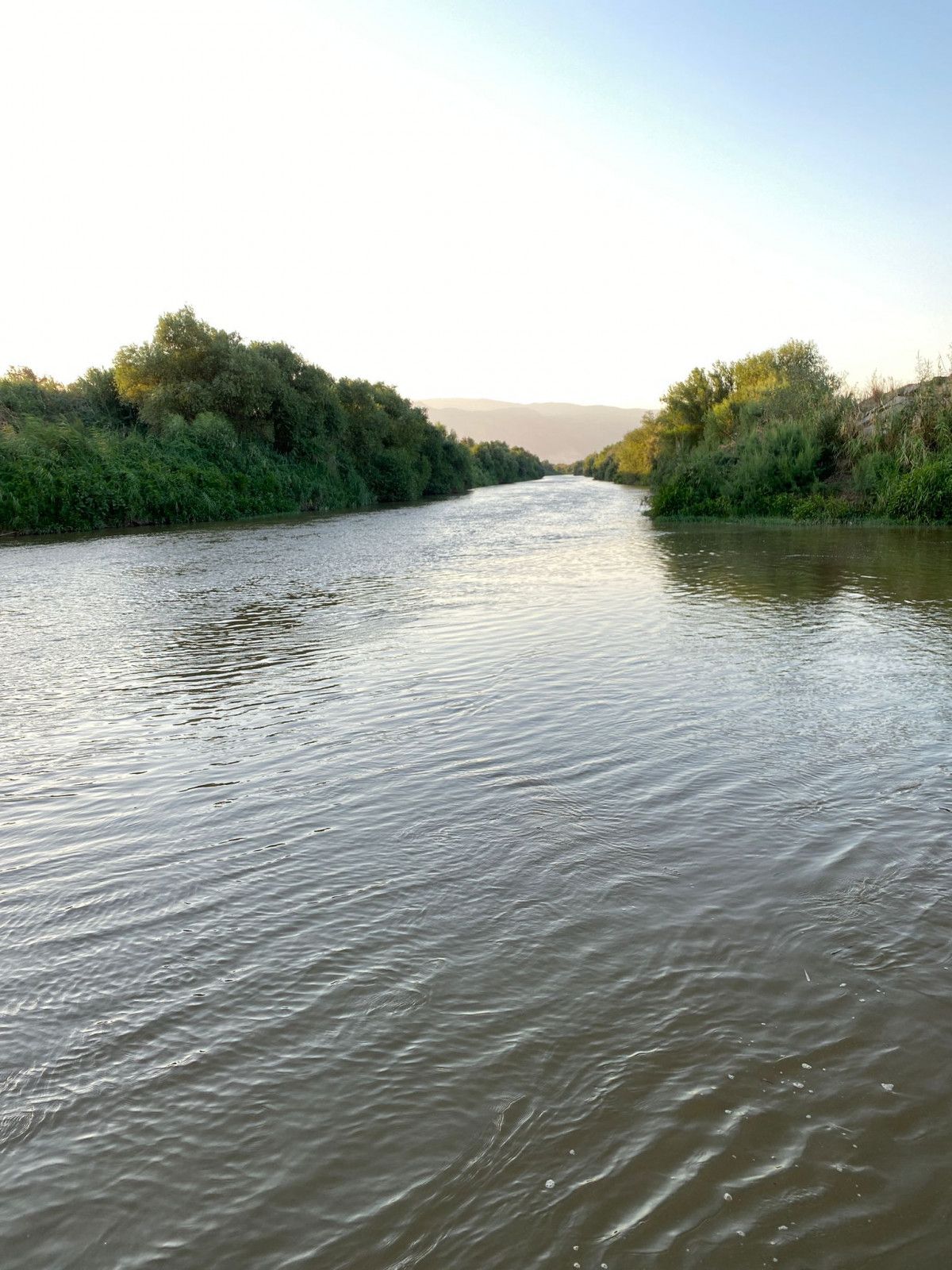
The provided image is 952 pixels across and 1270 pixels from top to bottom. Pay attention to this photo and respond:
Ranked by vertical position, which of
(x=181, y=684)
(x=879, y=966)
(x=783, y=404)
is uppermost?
(x=783, y=404)

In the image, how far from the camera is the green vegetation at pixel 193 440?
3562cm

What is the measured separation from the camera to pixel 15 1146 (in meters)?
2.86

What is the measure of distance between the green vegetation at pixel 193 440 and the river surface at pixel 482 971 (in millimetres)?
30226

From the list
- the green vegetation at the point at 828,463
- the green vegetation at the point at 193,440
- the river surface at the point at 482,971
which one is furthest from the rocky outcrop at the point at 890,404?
the green vegetation at the point at 193,440

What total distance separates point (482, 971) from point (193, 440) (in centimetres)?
4667

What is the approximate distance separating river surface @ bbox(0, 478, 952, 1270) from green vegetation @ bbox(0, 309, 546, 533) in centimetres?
3023

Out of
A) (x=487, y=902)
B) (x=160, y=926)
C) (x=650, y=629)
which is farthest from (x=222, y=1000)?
(x=650, y=629)

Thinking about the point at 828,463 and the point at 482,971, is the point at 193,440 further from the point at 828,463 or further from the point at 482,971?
the point at 482,971

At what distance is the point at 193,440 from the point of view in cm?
4628

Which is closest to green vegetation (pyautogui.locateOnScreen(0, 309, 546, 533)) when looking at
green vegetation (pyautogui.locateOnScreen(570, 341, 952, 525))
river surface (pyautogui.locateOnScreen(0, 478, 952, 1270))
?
green vegetation (pyautogui.locateOnScreen(570, 341, 952, 525))

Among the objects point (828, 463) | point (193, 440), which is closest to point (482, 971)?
point (828, 463)

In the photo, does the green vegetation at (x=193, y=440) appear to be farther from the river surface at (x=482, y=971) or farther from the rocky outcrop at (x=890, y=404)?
the river surface at (x=482, y=971)

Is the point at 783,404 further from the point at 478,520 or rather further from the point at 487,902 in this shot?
the point at 487,902

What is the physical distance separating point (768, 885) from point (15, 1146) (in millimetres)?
3394
